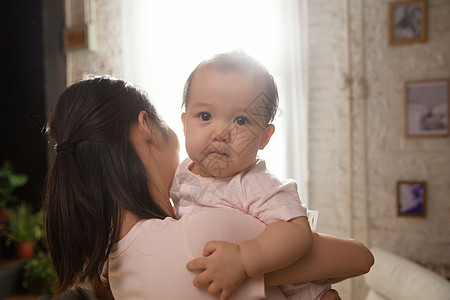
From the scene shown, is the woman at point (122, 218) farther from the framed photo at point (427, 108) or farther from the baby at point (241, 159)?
the framed photo at point (427, 108)

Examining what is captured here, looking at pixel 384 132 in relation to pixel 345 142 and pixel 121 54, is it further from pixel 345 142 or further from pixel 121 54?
pixel 121 54

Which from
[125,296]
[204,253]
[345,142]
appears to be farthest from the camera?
[345,142]

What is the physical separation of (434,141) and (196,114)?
2.04 meters

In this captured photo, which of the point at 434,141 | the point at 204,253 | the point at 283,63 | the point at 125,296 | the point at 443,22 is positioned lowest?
the point at 125,296

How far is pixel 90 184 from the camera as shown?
85 centimetres

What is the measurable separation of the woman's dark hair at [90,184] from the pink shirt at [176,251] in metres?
0.07

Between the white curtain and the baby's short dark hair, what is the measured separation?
1363 mm

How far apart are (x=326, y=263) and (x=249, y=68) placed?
19.1 inches

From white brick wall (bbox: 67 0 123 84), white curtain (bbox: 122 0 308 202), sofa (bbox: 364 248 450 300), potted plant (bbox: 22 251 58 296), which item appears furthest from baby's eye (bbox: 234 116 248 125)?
potted plant (bbox: 22 251 58 296)

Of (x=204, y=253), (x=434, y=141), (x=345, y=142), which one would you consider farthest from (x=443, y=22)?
(x=204, y=253)

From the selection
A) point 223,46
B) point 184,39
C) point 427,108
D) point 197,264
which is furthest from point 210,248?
point 184,39

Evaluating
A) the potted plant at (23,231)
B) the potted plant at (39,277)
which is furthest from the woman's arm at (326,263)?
the potted plant at (23,231)

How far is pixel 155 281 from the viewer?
75 centimetres

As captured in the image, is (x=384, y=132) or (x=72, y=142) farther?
(x=384, y=132)
